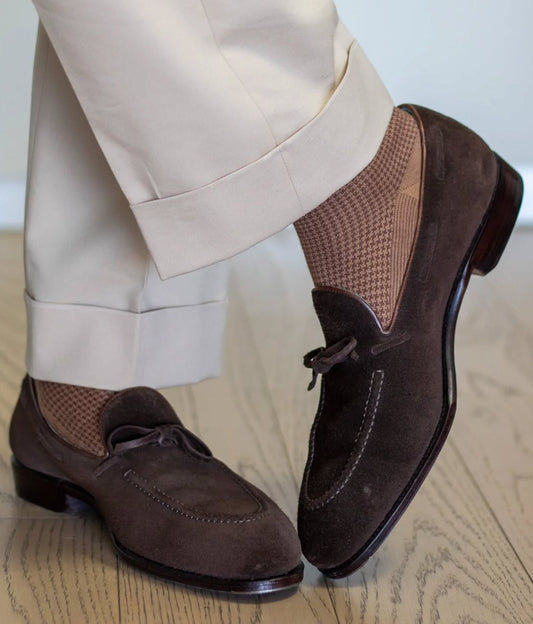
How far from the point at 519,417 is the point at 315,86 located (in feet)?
1.94

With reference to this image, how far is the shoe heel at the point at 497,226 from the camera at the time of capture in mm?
824

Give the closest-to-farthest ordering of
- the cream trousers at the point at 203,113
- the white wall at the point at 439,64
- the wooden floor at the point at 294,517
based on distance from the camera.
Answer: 1. the cream trousers at the point at 203,113
2. the wooden floor at the point at 294,517
3. the white wall at the point at 439,64

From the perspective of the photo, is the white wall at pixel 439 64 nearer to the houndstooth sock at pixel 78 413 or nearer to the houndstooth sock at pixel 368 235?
the houndstooth sock at pixel 78 413

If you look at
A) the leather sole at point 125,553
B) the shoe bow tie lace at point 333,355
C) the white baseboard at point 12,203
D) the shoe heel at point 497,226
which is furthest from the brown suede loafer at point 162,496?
the white baseboard at point 12,203

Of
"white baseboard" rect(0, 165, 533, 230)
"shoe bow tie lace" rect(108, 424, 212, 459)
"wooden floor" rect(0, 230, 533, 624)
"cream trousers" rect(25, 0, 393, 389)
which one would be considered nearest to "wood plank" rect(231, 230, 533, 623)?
"wooden floor" rect(0, 230, 533, 624)

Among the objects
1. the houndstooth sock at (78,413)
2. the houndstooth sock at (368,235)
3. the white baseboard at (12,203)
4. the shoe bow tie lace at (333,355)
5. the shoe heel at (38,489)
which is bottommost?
the white baseboard at (12,203)

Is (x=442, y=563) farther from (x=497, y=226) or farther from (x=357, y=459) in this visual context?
(x=497, y=226)

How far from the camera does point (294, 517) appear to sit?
863mm

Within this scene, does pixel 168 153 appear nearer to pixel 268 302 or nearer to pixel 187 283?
pixel 187 283

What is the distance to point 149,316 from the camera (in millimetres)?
839

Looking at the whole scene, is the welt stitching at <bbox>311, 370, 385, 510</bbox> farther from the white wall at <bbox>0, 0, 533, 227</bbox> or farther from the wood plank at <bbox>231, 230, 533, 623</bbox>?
the white wall at <bbox>0, 0, 533, 227</bbox>

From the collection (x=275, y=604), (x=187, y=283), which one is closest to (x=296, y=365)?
(x=187, y=283)

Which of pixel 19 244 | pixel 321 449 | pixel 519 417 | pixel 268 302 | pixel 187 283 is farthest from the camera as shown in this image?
pixel 19 244

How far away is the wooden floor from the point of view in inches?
28.3
